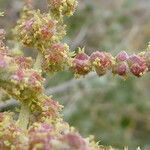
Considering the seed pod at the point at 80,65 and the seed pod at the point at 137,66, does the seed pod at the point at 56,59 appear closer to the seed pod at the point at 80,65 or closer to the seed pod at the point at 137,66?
the seed pod at the point at 80,65

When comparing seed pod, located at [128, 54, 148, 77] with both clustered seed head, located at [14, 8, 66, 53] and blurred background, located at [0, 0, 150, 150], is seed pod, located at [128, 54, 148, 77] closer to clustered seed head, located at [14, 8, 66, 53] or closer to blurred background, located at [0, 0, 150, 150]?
clustered seed head, located at [14, 8, 66, 53]

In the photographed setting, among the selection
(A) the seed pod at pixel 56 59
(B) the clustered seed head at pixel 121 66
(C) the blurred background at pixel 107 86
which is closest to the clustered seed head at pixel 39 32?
(A) the seed pod at pixel 56 59

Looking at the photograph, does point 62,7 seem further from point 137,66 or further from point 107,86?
point 107,86

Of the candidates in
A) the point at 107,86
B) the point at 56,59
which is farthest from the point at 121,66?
the point at 107,86

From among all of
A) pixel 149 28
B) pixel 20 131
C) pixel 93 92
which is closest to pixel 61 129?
pixel 20 131

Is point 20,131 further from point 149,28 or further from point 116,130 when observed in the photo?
point 149,28
